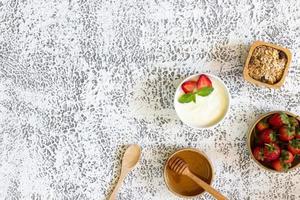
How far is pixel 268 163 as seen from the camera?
1.19 metres

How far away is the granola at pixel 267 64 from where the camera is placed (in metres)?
1.15

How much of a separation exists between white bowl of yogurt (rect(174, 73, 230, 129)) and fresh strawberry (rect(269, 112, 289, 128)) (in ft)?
0.39

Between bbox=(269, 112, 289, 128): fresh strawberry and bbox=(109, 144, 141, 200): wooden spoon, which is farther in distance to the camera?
bbox=(109, 144, 141, 200): wooden spoon

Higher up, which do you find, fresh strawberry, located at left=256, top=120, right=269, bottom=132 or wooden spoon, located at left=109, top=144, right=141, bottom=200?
fresh strawberry, located at left=256, top=120, right=269, bottom=132

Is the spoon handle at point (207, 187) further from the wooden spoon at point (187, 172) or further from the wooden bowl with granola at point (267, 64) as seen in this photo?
the wooden bowl with granola at point (267, 64)

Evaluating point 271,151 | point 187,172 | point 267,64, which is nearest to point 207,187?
point 187,172

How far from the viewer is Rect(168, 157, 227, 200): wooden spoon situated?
46.1 inches

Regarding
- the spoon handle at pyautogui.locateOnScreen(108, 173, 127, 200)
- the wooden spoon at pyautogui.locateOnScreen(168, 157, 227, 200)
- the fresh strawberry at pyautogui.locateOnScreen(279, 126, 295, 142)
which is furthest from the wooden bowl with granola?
the spoon handle at pyautogui.locateOnScreen(108, 173, 127, 200)

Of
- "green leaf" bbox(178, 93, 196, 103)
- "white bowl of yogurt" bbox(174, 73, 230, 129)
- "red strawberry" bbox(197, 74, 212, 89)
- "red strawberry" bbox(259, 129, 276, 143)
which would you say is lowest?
"red strawberry" bbox(259, 129, 276, 143)

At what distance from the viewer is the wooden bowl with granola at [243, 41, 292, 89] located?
1154 millimetres

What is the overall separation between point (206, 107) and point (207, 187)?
0.20 m

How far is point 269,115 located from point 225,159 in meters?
0.17

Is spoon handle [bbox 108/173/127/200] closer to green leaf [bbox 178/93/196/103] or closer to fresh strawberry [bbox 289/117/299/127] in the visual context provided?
green leaf [bbox 178/93/196/103]

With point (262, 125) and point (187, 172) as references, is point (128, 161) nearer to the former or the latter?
point (187, 172)
